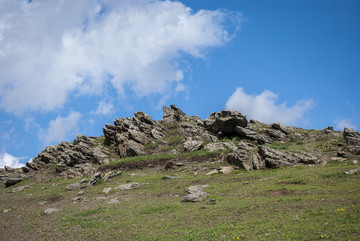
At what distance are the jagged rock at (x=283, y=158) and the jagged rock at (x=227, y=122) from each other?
17.2 metres

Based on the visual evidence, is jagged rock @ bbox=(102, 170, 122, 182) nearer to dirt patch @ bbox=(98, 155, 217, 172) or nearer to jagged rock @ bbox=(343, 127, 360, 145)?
dirt patch @ bbox=(98, 155, 217, 172)

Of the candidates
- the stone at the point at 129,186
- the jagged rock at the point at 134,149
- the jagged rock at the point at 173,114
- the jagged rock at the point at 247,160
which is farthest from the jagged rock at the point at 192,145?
the jagged rock at the point at 173,114

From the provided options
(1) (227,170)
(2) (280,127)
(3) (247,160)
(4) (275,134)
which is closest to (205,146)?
(3) (247,160)

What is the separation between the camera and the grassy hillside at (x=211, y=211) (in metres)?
14.1

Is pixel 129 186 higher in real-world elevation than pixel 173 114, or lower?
lower

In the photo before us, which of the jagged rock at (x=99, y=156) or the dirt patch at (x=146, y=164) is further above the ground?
the jagged rock at (x=99, y=156)

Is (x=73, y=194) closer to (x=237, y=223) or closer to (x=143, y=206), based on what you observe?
(x=143, y=206)

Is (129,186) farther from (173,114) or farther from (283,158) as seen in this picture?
(173,114)

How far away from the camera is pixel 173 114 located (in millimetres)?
80688

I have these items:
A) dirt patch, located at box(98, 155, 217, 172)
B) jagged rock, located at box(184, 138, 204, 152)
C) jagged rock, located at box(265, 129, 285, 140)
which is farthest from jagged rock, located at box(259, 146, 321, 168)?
jagged rock, located at box(265, 129, 285, 140)

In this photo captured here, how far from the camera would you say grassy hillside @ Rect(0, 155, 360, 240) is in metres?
14.1

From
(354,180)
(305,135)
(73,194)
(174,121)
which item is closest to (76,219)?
(73,194)

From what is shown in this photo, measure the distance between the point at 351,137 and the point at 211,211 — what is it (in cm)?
3520

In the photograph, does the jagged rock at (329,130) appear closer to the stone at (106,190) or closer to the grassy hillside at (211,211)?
the grassy hillside at (211,211)
